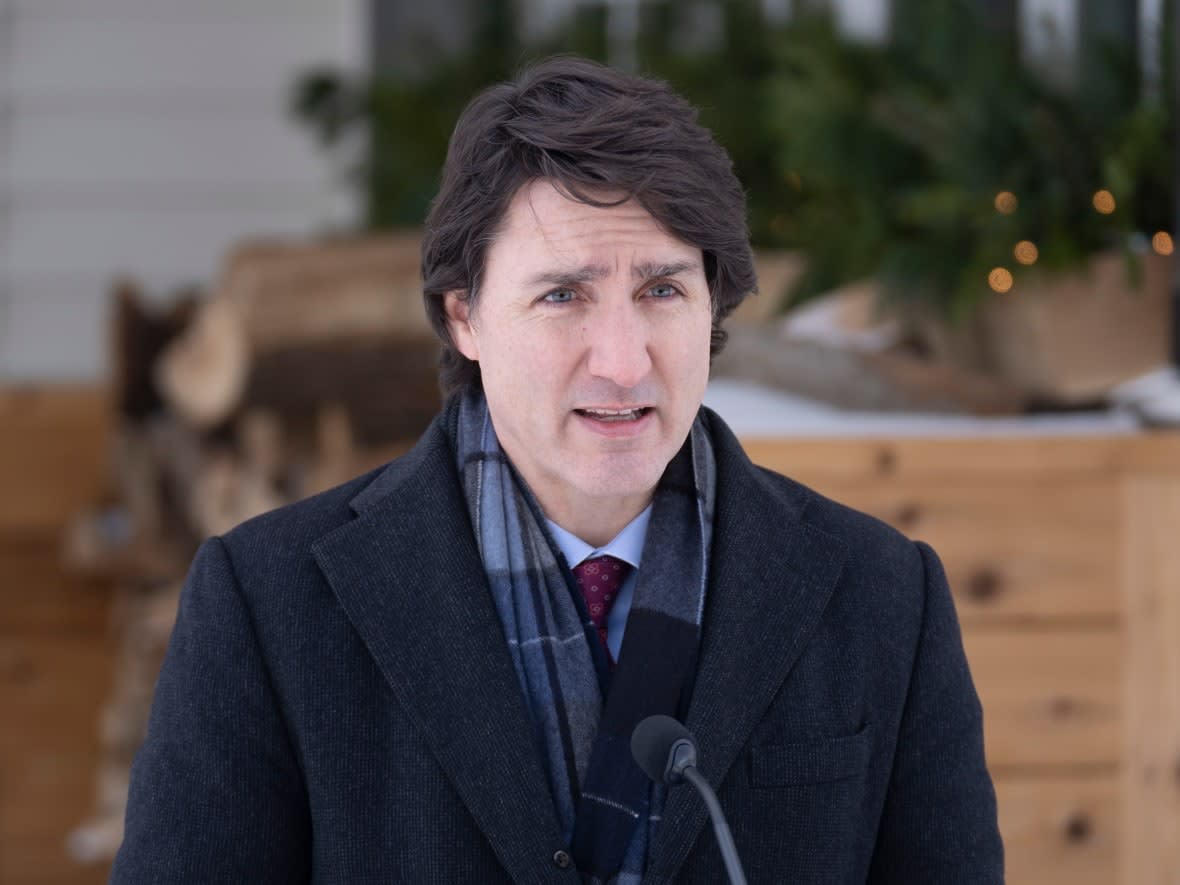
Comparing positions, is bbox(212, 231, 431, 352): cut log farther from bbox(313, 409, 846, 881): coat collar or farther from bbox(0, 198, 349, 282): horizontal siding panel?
bbox(0, 198, 349, 282): horizontal siding panel

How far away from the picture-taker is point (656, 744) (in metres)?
1.20

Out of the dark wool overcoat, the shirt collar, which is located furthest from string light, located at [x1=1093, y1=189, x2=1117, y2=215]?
the shirt collar

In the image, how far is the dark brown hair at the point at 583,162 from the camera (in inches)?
52.1

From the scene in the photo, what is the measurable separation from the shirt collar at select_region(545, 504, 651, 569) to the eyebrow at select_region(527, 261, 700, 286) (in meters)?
0.25

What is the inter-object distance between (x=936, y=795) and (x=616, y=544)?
14.5 inches

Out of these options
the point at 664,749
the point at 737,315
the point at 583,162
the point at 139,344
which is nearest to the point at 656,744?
the point at 664,749

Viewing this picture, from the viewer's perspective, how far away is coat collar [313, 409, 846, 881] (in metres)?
1.36

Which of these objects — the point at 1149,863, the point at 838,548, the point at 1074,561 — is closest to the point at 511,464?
the point at 838,548

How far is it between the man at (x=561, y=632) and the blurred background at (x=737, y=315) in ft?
0.99

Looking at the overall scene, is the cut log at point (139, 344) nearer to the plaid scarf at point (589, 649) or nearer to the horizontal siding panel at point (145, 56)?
the horizontal siding panel at point (145, 56)

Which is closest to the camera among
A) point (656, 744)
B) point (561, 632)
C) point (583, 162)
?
point (656, 744)

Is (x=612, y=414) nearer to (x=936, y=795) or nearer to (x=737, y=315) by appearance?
(x=936, y=795)

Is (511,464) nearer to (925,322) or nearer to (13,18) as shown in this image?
(925,322)

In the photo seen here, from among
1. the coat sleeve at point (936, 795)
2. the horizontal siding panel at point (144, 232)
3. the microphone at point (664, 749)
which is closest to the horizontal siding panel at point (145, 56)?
the horizontal siding panel at point (144, 232)
